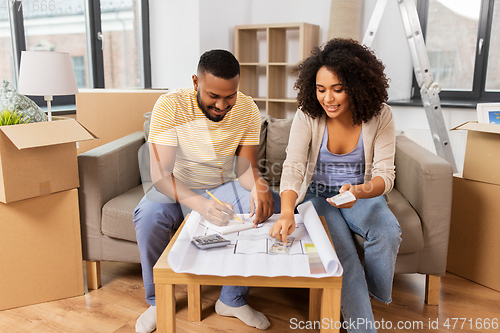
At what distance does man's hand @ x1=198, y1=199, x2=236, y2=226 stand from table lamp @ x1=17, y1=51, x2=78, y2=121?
0.96 metres

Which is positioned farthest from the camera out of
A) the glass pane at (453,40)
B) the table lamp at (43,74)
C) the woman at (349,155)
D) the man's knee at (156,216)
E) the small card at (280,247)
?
the glass pane at (453,40)

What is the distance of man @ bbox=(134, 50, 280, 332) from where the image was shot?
131cm

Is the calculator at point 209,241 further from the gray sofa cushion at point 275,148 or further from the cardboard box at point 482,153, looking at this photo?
the cardboard box at point 482,153

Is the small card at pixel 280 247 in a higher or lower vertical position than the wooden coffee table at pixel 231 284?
higher

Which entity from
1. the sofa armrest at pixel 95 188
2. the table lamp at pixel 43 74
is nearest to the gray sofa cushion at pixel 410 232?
the sofa armrest at pixel 95 188

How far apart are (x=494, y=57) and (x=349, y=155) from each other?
2121 millimetres

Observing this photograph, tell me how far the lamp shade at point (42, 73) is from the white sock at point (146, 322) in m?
1.06

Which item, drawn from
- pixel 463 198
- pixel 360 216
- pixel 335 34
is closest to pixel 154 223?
pixel 360 216

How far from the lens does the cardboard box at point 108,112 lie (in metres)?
2.17

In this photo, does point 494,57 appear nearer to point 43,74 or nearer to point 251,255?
point 251,255

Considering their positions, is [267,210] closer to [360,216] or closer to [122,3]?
[360,216]


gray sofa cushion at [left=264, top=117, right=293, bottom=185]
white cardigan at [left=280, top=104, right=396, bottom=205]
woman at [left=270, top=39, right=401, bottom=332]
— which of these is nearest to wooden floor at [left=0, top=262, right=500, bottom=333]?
woman at [left=270, top=39, right=401, bottom=332]

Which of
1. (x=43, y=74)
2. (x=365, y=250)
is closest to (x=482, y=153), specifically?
(x=365, y=250)

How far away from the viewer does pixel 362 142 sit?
1.44 meters
